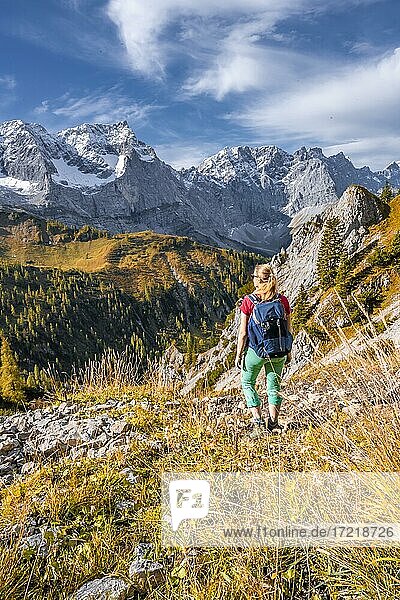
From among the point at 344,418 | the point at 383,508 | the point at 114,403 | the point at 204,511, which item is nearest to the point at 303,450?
the point at 344,418

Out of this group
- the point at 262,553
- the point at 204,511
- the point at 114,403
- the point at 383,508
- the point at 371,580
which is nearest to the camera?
the point at 371,580

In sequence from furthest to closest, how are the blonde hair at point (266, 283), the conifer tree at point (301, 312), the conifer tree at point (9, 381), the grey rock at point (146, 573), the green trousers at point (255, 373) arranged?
the conifer tree at point (301, 312) < the conifer tree at point (9, 381) < the blonde hair at point (266, 283) < the green trousers at point (255, 373) < the grey rock at point (146, 573)

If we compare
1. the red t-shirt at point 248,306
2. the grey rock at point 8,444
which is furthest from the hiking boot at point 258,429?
the grey rock at point 8,444

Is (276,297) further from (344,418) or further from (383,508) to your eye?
(383,508)

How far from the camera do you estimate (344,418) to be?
6.27 meters

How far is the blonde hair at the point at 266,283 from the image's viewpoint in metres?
7.62

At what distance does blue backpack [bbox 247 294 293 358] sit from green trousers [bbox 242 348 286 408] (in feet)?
0.86

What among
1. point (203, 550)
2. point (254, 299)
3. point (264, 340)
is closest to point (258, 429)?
point (264, 340)

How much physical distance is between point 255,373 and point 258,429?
1.00 meters

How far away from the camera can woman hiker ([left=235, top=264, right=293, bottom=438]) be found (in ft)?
23.9

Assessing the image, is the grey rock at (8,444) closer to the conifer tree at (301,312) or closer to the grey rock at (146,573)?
the grey rock at (146,573)

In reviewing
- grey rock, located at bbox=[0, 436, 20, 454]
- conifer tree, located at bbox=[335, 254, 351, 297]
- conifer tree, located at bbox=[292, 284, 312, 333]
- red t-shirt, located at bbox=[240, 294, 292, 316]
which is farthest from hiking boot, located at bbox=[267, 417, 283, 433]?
conifer tree, located at bbox=[292, 284, 312, 333]

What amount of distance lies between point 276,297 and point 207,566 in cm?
447

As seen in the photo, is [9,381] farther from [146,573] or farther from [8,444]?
[146,573]
